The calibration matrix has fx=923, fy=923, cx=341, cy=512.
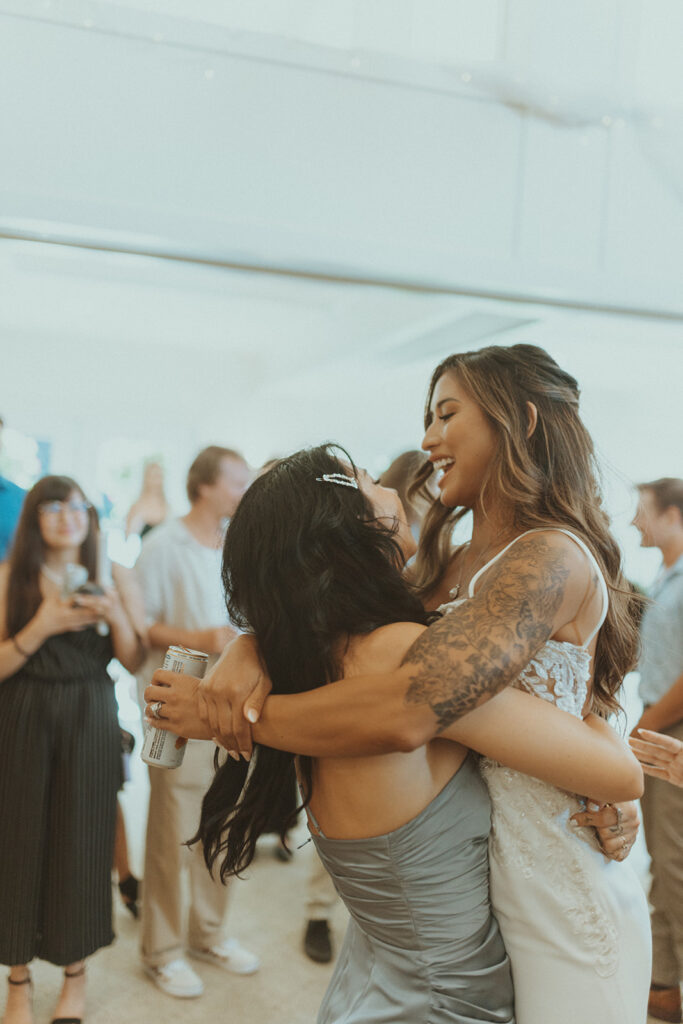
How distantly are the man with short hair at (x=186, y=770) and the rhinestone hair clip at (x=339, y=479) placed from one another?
1830 millimetres

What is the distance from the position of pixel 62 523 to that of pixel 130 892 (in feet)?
5.85

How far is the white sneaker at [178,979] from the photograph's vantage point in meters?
3.04

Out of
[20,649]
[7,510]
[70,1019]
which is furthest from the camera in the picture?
[7,510]

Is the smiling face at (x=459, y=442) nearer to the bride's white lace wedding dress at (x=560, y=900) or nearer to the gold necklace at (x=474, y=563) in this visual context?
the gold necklace at (x=474, y=563)

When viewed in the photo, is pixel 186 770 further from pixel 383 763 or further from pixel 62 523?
pixel 383 763

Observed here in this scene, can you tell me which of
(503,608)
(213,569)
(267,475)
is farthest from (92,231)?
(503,608)

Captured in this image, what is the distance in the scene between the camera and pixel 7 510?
361 cm

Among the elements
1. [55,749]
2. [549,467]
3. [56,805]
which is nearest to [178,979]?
[56,805]

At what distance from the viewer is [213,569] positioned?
334cm

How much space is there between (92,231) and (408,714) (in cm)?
301

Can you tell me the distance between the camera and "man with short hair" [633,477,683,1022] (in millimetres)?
3082

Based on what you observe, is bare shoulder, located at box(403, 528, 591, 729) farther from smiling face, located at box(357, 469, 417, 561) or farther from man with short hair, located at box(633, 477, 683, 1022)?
man with short hair, located at box(633, 477, 683, 1022)

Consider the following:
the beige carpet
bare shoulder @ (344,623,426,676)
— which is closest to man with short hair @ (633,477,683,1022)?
the beige carpet

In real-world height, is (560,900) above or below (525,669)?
below
